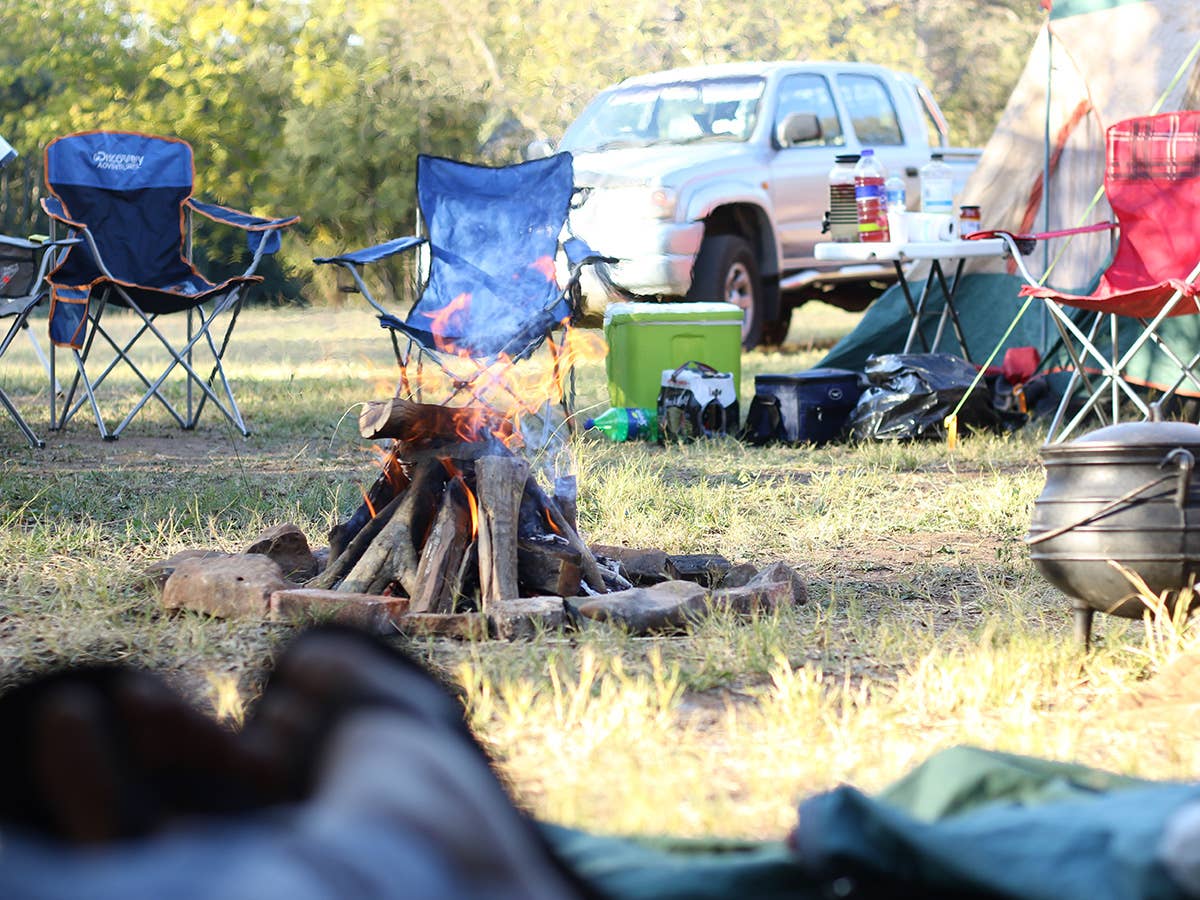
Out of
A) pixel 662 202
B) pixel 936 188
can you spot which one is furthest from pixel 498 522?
pixel 662 202

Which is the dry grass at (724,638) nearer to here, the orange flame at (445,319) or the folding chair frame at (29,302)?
the folding chair frame at (29,302)

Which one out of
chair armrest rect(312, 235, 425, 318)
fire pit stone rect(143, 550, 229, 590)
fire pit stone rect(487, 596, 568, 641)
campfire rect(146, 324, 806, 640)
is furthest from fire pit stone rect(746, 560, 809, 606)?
chair armrest rect(312, 235, 425, 318)

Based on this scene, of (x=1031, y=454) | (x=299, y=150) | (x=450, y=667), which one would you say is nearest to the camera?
(x=450, y=667)

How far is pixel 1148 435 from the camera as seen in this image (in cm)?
255

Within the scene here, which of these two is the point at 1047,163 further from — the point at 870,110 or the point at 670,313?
the point at 870,110

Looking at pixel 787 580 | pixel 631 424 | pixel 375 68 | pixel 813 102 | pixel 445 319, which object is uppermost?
pixel 375 68

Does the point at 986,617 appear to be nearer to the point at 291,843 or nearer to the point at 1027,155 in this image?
Result: the point at 291,843

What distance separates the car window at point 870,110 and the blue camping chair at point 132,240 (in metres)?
4.15

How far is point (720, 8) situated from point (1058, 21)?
743 inches

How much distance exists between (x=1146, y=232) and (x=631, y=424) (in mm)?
2055

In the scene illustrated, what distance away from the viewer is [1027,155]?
6359mm

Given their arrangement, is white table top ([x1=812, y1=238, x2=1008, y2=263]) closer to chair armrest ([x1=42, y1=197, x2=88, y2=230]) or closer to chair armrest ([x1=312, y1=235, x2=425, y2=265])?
chair armrest ([x1=312, y1=235, x2=425, y2=265])

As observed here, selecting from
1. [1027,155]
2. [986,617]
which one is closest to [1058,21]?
[1027,155]

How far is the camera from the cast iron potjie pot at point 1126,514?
99.4 inches
